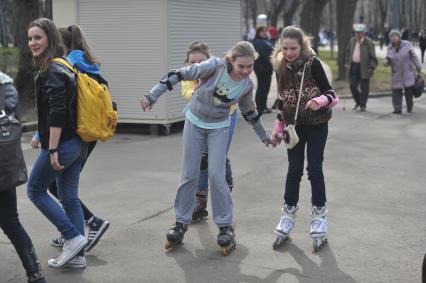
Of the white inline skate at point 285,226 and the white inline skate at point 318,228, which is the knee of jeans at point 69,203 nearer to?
the white inline skate at point 285,226

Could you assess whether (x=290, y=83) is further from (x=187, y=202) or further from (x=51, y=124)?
(x=51, y=124)

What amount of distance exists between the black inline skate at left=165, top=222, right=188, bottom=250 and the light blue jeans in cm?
5

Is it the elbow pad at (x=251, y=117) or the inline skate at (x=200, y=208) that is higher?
the elbow pad at (x=251, y=117)

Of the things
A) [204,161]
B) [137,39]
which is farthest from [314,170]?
[137,39]

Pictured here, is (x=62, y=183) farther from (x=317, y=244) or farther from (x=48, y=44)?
(x=317, y=244)

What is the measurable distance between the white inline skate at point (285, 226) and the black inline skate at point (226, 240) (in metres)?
0.35

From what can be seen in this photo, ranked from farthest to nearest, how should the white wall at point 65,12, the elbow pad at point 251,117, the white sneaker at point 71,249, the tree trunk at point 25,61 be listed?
the tree trunk at point 25,61, the white wall at point 65,12, the elbow pad at point 251,117, the white sneaker at point 71,249

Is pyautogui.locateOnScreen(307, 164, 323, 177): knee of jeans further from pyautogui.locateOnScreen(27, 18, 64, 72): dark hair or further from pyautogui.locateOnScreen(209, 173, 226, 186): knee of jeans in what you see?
pyautogui.locateOnScreen(27, 18, 64, 72): dark hair

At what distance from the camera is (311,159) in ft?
17.2

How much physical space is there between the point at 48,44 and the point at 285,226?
228 cm

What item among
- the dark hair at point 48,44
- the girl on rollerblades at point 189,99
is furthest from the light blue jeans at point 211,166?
the dark hair at point 48,44

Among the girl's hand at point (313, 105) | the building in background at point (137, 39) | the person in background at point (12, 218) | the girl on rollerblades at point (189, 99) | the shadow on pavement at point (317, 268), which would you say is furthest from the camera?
the building in background at point (137, 39)

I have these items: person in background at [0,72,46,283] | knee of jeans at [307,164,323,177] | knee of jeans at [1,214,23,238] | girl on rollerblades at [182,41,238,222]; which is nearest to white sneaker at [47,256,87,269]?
person in background at [0,72,46,283]

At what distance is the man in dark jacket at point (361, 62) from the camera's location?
1372 cm
